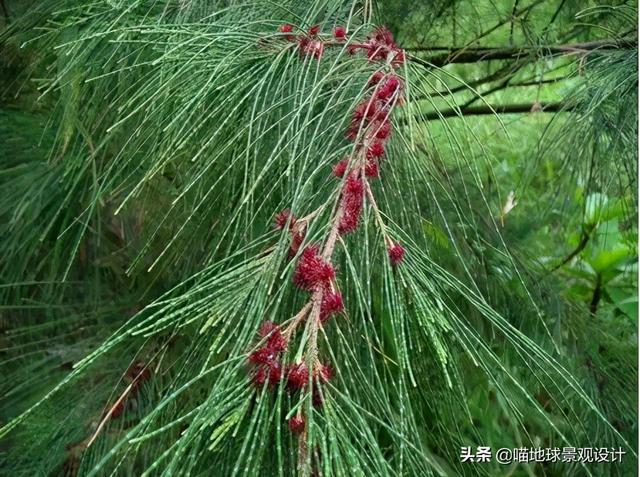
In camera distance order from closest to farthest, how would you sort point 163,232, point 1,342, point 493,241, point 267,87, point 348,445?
point 348,445, point 267,87, point 163,232, point 493,241, point 1,342

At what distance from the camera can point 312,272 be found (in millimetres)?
364

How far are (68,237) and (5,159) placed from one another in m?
0.12

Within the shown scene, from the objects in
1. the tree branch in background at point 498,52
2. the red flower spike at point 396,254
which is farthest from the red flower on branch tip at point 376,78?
the tree branch in background at point 498,52

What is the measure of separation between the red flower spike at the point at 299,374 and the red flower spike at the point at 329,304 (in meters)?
0.03

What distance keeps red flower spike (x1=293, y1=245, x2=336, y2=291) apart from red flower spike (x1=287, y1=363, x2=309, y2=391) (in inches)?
1.6

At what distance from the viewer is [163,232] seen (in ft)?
2.89

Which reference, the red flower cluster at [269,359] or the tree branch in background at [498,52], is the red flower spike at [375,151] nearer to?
the red flower cluster at [269,359]

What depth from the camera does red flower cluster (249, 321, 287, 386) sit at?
1.10ft

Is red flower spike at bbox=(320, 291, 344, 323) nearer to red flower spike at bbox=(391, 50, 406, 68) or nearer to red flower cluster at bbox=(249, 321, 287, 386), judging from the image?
red flower cluster at bbox=(249, 321, 287, 386)

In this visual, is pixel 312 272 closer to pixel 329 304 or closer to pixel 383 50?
pixel 329 304

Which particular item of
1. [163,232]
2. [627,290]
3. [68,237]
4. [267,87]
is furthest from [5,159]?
[627,290]

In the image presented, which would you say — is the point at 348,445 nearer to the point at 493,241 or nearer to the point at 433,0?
the point at 493,241

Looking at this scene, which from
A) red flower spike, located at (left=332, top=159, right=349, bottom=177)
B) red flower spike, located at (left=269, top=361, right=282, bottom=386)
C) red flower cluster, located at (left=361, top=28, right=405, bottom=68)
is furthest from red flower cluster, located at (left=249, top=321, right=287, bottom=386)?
red flower cluster, located at (left=361, top=28, right=405, bottom=68)

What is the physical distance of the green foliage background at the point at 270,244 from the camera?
381 mm
